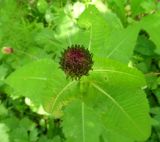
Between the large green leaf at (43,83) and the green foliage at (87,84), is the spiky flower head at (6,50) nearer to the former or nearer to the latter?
the green foliage at (87,84)

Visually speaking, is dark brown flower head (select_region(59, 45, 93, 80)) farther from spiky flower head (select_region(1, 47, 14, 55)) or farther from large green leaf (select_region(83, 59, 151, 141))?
spiky flower head (select_region(1, 47, 14, 55))

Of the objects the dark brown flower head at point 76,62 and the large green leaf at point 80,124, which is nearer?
the dark brown flower head at point 76,62

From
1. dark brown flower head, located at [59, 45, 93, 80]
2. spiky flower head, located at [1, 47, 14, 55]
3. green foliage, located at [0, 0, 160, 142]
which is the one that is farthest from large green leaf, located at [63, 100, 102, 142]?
spiky flower head, located at [1, 47, 14, 55]

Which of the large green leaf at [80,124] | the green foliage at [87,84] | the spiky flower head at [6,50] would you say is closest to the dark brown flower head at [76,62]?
the green foliage at [87,84]

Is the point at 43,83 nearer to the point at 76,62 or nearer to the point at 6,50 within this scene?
the point at 76,62

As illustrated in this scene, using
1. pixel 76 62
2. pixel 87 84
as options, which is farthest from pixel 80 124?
pixel 76 62

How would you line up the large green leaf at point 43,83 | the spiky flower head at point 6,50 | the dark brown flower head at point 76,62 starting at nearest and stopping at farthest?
the dark brown flower head at point 76,62
the large green leaf at point 43,83
the spiky flower head at point 6,50
